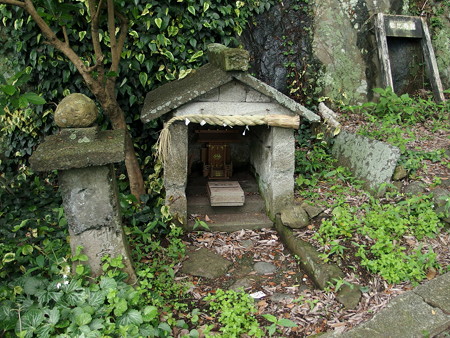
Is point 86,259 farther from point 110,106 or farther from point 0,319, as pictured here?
point 110,106

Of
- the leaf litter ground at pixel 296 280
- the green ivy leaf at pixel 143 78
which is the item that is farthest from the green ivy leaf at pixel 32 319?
the green ivy leaf at pixel 143 78

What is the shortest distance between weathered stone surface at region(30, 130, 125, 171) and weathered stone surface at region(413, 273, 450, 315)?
117 inches

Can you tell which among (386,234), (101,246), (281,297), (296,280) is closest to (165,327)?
(101,246)

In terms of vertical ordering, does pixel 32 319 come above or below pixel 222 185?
below

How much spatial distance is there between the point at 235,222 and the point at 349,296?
1.87 meters

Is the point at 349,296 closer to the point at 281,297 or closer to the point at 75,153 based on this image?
the point at 281,297

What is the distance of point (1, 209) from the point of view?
5148 millimetres

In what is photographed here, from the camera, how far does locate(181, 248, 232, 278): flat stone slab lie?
13.3ft

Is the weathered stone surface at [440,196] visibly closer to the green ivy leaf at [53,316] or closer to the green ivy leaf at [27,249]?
the green ivy leaf at [53,316]

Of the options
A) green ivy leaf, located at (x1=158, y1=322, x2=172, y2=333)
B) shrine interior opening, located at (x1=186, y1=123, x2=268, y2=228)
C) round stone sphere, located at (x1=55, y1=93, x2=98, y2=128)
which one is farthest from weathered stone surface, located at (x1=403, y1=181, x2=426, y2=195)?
round stone sphere, located at (x1=55, y1=93, x2=98, y2=128)

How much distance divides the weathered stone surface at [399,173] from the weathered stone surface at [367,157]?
10cm

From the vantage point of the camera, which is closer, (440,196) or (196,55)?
(440,196)

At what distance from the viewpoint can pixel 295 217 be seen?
4551mm

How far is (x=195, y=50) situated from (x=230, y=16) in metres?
0.83
